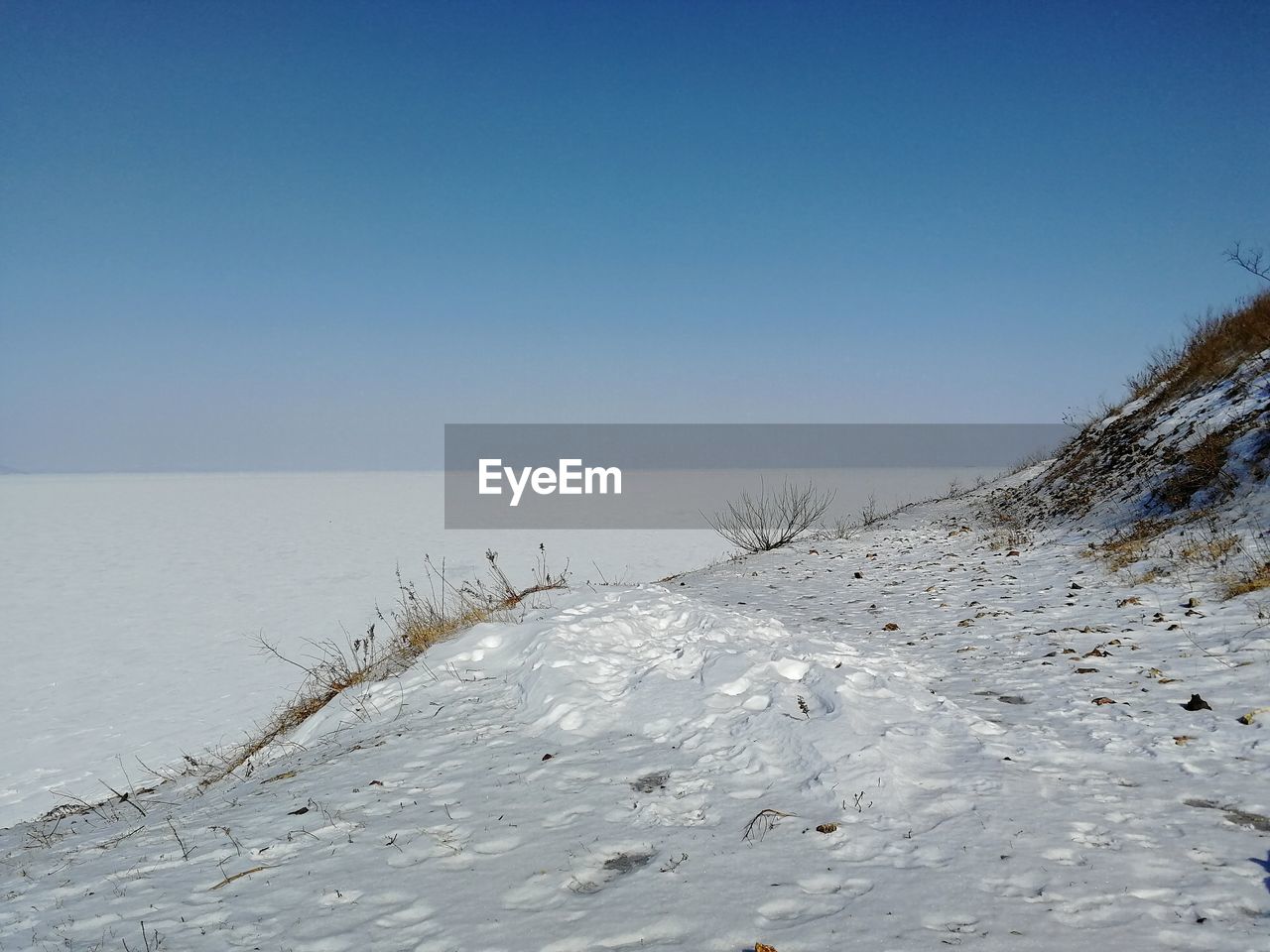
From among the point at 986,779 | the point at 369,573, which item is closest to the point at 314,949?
the point at 986,779

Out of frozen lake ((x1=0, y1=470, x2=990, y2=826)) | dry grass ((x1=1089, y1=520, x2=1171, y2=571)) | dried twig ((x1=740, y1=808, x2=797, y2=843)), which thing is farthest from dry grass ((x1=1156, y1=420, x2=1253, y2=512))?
frozen lake ((x1=0, y1=470, x2=990, y2=826))

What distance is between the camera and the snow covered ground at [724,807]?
240cm

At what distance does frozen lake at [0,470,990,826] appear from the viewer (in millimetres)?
10500

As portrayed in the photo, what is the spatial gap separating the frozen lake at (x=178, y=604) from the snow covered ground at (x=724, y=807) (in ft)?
18.4

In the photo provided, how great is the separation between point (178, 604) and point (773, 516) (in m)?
15.7

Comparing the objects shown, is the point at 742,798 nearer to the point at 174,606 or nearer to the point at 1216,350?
the point at 1216,350

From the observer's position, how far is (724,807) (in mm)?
3262

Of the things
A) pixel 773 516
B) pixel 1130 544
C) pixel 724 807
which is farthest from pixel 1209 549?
pixel 773 516

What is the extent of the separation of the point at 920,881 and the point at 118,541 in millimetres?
36057

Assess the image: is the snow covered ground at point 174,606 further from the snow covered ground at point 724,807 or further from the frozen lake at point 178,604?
the snow covered ground at point 724,807

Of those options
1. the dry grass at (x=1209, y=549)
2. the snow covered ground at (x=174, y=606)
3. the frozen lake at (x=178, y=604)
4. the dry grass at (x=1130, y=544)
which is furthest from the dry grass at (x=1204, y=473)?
the snow covered ground at (x=174, y=606)

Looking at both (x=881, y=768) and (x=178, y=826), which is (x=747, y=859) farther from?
(x=178, y=826)

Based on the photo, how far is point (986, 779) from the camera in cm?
336

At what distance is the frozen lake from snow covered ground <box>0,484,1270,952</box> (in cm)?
562
